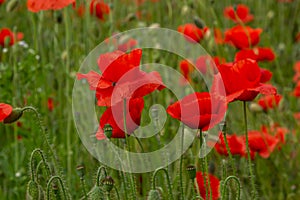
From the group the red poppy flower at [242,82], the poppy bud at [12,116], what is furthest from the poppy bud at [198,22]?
the poppy bud at [12,116]

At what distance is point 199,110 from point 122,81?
0.17 m

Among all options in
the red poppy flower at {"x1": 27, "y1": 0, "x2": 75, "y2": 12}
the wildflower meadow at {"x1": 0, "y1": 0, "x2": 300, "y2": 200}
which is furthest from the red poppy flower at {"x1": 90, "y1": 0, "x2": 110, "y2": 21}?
the red poppy flower at {"x1": 27, "y1": 0, "x2": 75, "y2": 12}

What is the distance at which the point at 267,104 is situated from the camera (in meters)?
2.26

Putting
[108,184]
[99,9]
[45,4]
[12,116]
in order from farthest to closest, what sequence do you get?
1. [99,9]
2. [45,4]
3. [12,116]
4. [108,184]

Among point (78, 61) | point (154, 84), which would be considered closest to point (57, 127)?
point (78, 61)

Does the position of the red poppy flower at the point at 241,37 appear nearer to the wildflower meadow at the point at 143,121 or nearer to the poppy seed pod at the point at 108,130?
the wildflower meadow at the point at 143,121

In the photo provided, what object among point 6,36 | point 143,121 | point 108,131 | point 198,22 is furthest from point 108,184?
point 6,36

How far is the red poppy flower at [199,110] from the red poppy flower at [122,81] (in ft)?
0.22

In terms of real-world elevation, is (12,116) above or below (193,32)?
below

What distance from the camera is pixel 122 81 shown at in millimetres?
1229

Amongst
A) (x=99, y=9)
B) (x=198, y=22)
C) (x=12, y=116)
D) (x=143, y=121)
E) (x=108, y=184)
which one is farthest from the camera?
(x=99, y=9)

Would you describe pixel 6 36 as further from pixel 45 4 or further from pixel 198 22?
pixel 198 22

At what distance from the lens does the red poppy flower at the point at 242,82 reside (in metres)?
1.28

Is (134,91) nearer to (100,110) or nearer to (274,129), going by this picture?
(100,110)
